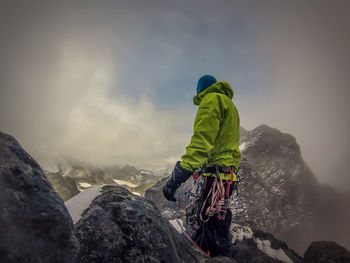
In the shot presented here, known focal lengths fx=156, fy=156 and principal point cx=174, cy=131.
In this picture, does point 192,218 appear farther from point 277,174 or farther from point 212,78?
point 277,174

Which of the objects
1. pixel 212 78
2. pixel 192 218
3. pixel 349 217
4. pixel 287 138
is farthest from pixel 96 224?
pixel 349 217

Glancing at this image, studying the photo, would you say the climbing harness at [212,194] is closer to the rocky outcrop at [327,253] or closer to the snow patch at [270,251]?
the snow patch at [270,251]

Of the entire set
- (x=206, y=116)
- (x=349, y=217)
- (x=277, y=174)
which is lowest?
(x=349, y=217)

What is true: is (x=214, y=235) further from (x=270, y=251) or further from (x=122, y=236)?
(x=270, y=251)

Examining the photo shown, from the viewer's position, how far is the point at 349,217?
16.5m

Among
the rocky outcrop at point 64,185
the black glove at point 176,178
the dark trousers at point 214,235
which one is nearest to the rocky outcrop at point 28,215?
the black glove at point 176,178

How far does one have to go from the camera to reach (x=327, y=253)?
4270 mm

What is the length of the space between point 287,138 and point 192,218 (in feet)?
70.6

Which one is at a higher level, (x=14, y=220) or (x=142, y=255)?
(x=14, y=220)

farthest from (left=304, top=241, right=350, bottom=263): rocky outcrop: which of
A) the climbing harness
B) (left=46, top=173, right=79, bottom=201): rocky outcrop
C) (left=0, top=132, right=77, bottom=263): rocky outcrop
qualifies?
(left=46, top=173, right=79, bottom=201): rocky outcrop

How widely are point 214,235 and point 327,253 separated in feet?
12.1

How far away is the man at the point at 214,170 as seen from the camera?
9.59 ft

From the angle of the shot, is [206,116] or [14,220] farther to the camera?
[206,116]

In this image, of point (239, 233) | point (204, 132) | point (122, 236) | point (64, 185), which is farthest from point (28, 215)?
point (64, 185)
